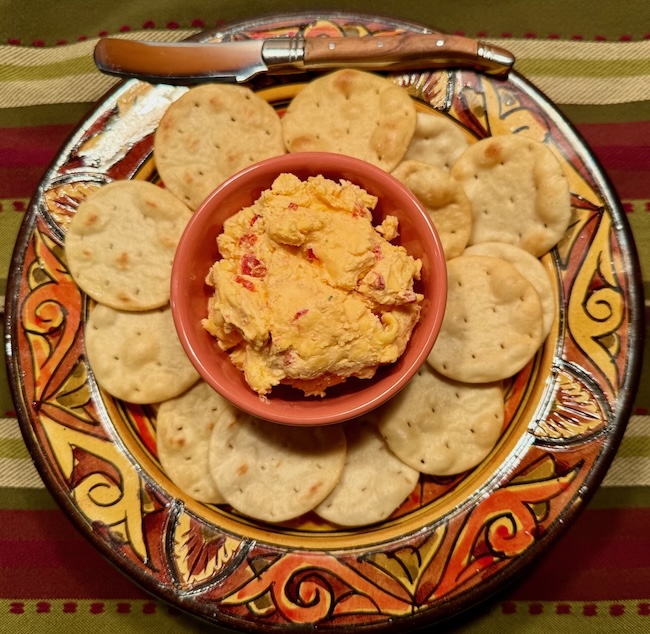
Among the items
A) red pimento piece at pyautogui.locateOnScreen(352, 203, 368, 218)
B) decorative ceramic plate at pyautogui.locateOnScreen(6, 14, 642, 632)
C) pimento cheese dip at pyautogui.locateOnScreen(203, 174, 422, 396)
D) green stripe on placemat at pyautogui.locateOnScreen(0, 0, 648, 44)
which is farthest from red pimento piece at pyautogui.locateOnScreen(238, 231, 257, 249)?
green stripe on placemat at pyautogui.locateOnScreen(0, 0, 648, 44)

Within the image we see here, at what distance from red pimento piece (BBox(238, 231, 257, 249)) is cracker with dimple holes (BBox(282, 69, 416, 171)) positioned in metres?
0.40

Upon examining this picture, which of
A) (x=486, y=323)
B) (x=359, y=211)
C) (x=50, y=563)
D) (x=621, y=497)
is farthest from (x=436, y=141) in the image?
(x=50, y=563)

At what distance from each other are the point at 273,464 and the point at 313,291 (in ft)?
1.95

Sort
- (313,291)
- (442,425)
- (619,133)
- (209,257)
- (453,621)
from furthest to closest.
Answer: (619,133)
(453,621)
(442,425)
(209,257)
(313,291)

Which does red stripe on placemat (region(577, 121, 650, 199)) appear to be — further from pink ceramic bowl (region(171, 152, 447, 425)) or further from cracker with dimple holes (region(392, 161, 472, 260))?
pink ceramic bowl (region(171, 152, 447, 425))

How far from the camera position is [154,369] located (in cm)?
180

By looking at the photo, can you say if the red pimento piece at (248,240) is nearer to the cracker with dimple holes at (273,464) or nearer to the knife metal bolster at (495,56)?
the cracker with dimple holes at (273,464)

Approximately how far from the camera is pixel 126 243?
1812mm

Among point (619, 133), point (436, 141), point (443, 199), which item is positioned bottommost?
point (443, 199)

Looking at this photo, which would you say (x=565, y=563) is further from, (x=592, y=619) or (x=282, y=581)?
(x=282, y=581)

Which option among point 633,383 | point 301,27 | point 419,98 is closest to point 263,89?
point 301,27

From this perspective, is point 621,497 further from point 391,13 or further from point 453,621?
point 391,13

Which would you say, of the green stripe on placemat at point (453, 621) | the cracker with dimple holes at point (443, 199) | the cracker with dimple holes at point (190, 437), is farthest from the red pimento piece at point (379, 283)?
the green stripe on placemat at point (453, 621)

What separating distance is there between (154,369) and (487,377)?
0.95 m
